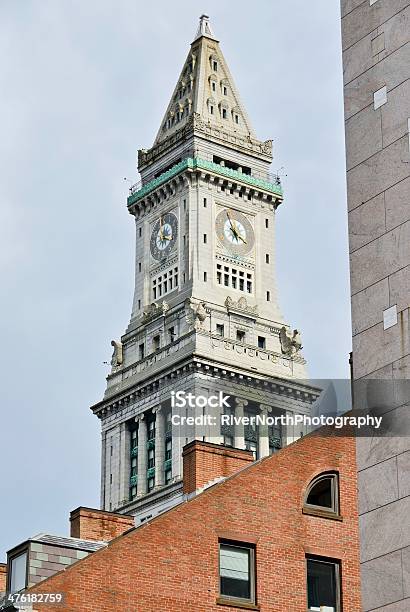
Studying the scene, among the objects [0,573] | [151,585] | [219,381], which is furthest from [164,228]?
[151,585]

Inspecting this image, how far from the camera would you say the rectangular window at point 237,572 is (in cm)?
4769

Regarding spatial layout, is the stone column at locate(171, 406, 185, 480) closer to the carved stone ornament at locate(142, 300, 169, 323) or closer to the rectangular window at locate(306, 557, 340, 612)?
the carved stone ornament at locate(142, 300, 169, 323)

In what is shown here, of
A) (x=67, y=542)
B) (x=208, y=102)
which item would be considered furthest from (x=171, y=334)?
(x=67, y=542)

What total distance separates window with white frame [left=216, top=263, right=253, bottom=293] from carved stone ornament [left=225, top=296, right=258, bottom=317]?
2.18 meters

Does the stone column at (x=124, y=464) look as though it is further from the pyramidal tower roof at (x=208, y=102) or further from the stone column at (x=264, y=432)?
the pyramidal tower roof at (x=208, y=102)

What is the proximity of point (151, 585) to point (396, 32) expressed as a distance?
17114 millimetres

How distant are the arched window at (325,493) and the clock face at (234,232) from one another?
13487 cm

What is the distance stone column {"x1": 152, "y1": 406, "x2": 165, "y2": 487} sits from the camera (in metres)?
172

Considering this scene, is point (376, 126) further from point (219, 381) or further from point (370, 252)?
point (219, 381)

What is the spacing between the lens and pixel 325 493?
51500mm

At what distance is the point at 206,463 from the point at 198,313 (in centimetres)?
12003

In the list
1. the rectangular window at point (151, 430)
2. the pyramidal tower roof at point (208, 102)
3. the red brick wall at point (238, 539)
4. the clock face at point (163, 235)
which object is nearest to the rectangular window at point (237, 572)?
the red brick wall at point (238, 539)

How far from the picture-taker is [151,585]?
4600cm

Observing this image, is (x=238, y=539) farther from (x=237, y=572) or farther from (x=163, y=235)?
(x=163, y=235)
